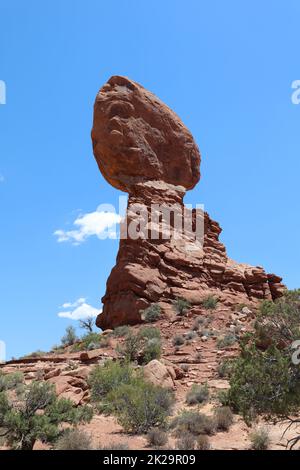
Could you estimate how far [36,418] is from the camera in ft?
28.5

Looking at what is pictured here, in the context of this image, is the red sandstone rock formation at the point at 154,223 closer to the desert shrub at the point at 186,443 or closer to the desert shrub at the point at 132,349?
the desert shrub at the point at 132,349

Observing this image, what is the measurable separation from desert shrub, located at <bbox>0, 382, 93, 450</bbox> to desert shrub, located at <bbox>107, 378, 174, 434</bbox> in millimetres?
920

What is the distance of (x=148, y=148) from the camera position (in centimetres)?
2767

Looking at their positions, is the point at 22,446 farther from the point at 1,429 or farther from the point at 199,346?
the point at 199,346

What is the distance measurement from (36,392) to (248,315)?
14043mm

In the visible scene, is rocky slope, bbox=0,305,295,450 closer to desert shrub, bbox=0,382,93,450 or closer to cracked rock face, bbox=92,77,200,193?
desert shrub, bbox=0,382,93,450

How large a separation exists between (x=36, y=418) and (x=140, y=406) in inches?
92.2

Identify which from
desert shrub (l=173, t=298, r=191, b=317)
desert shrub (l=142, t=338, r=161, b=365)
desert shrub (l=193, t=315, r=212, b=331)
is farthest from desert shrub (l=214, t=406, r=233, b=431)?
desert shrub (l=173, t=298, r=191, b=317)

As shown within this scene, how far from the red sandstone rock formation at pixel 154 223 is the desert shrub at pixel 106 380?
9.41 metres

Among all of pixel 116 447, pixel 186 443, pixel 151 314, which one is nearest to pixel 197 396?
pixel 186 443

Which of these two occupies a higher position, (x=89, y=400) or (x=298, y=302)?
(x=298, y=302)

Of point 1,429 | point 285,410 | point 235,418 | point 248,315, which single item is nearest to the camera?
point 285,410

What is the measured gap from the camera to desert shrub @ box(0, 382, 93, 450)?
8.49 m
